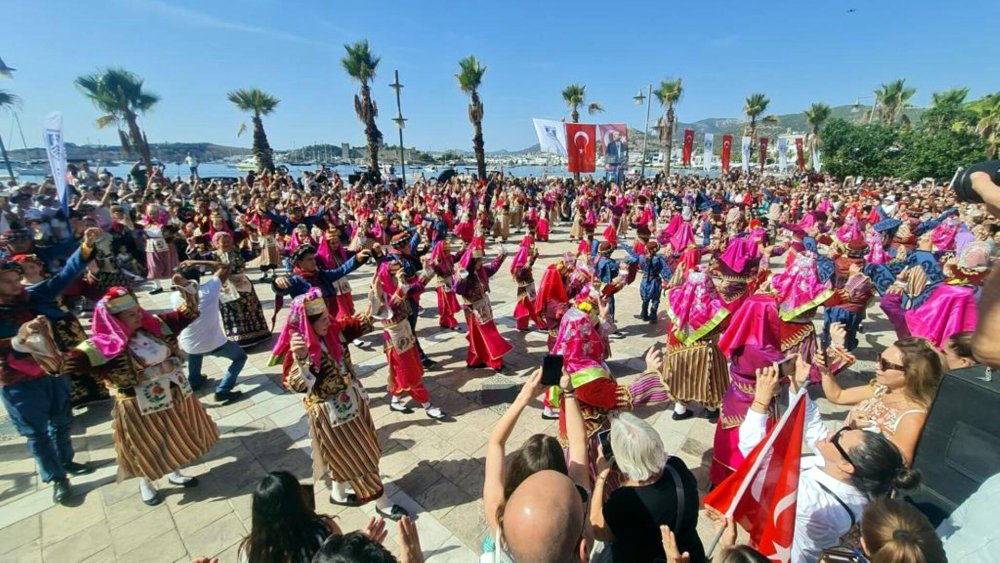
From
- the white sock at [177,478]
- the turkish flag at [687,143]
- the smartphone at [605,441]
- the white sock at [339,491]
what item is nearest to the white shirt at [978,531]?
the smartphone at [605,441]

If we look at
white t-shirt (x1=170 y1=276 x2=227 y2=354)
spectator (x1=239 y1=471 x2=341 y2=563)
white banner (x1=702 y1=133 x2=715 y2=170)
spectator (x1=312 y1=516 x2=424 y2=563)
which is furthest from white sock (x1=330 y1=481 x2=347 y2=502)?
white banner (x1=702 y1=133 x2=715 y2=170)

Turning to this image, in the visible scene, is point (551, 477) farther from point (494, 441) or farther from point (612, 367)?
point (612, 367)

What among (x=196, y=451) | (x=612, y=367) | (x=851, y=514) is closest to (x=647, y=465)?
(x=851, y=514)

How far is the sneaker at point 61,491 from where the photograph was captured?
399 cm

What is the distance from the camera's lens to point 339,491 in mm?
3812

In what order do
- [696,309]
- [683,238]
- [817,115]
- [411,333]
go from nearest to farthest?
[696,309]
[411,333]
[683,238]
[817,115]

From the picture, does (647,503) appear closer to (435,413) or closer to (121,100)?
(435,413)

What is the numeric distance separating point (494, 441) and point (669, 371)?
3415 millimetres

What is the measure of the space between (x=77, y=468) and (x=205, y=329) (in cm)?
187

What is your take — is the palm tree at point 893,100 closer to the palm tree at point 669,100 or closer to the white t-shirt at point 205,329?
the palm tree at point 669,100

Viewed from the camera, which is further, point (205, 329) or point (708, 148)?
point (708, 148)

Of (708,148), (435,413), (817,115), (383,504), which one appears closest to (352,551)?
(383,504)

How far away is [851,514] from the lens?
93.4 inches

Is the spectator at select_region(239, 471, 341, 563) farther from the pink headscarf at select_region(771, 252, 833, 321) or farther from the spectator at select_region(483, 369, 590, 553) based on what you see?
the pink headscarf at select_region(771, 252, 833, 321)
